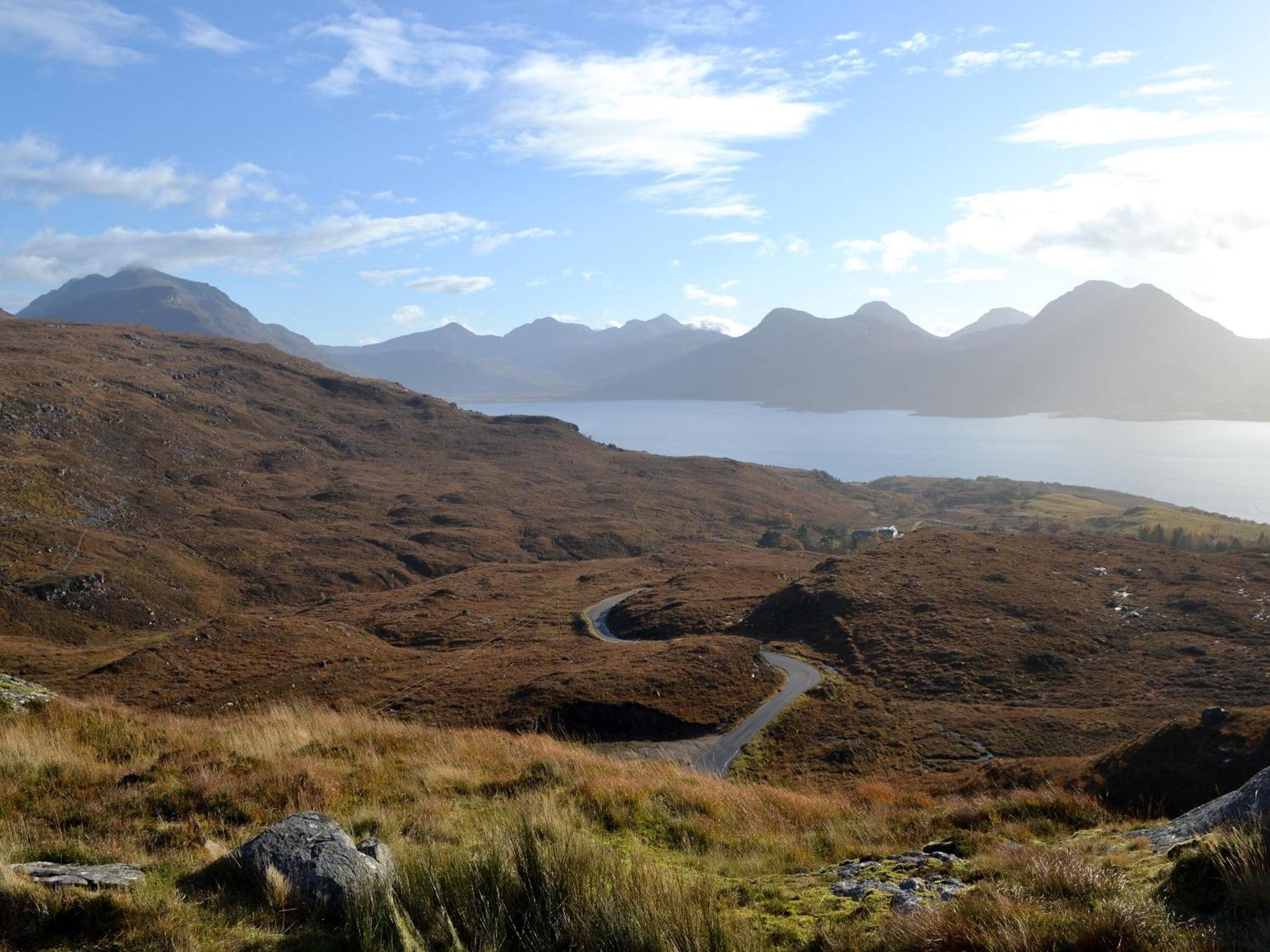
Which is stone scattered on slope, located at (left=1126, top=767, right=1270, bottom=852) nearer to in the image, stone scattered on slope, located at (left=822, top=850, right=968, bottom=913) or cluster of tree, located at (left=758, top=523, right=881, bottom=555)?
stone scattered on slope, located at (left=822, top=850, right=968, bottom=913)

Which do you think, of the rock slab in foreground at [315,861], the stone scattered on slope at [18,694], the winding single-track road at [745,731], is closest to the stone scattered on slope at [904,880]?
the rock slab in foreground at [315,861]

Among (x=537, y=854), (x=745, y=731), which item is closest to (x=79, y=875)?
(x=537, y=854)

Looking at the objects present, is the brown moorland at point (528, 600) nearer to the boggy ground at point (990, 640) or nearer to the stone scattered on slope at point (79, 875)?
the boggy ground at point (990, 640)

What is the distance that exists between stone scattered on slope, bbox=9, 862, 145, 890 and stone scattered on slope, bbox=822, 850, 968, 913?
17.8 feet

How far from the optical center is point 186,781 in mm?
8469

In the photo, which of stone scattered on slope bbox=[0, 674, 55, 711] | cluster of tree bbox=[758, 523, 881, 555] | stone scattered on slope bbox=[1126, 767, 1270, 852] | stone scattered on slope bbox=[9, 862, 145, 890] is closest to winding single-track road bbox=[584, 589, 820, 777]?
stone scattered on slope bbox=[1126, 767, 1270, 852]

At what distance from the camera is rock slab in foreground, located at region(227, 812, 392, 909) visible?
18.8 feet

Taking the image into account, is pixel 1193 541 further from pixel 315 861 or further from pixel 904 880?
pixel 315 861

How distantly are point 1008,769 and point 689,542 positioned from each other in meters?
81.5

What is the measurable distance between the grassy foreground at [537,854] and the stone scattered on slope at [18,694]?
0.58 meters

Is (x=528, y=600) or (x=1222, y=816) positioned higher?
(x=1222, y=816)

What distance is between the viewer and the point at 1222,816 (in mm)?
6988

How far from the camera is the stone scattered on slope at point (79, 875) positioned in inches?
214

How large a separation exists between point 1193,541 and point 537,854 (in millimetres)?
101506
